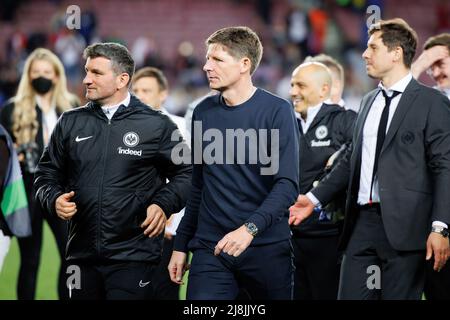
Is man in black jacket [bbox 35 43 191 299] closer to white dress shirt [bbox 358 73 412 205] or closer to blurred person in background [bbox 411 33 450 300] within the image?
white dress shirt [bbox 358 73 412 205]

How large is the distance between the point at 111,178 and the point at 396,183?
1.53 m

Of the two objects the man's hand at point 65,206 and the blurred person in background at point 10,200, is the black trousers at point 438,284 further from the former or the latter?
the blurred person in background at point 10,200

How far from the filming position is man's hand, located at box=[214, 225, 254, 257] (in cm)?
387

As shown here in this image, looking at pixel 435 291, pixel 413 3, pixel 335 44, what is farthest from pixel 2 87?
pixel 435 291

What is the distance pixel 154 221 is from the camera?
452 centimetres

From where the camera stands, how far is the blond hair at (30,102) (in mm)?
7129

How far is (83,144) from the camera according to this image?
4.62 meters

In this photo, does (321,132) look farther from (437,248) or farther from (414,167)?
(437,248)

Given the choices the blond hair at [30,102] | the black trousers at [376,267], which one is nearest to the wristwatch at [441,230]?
the black trousers at [376,267]

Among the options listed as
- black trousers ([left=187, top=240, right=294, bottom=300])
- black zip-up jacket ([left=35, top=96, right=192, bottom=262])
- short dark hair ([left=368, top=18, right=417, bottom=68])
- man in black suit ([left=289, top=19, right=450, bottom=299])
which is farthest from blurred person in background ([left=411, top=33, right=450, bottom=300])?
black zip-up jacket ([left=35, top=96, right=192, bottom=262])

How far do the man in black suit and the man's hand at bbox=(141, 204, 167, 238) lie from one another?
109 centimetres

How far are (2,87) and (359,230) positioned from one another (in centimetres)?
1544

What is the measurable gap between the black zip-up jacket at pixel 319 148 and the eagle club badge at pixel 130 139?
171cm

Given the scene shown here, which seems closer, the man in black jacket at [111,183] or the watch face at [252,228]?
the watch face at [252,228]
